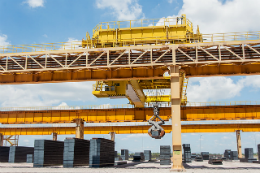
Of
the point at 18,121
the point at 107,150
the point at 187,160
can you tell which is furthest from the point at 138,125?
the point at 18,121

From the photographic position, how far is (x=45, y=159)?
2295 centimetres

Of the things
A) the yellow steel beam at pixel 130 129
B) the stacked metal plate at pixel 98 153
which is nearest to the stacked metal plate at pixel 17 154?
the yellow steel beam at pixel 130 129

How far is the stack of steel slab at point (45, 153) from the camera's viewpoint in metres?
22.7

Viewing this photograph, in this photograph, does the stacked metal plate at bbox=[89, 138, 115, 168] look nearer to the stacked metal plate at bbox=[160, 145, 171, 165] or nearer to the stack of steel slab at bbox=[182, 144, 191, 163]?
the stacked metal plate at bbox=[160, 145, 171, 165]

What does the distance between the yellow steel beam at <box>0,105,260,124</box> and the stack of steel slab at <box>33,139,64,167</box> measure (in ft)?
19.3

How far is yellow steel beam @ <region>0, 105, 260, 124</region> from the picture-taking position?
89.0 ft

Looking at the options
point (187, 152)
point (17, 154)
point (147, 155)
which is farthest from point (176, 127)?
point (147, 155)

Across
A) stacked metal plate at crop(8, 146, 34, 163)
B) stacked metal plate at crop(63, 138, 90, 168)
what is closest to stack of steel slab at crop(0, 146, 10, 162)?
stacked metal plate at crop(8, 146, 34, 163)

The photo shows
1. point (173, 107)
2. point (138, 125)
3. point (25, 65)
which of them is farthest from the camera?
point (138, 125)

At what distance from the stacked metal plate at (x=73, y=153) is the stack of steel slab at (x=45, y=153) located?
2031 millimetres

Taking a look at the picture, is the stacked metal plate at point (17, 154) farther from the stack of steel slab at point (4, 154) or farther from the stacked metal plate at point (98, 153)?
the stacked metal plate at point (98, 153)

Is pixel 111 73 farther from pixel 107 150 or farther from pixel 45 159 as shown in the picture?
pixel 45 159

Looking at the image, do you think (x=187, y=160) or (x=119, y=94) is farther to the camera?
(x=187, y=160)

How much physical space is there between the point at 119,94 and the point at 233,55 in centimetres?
1453
